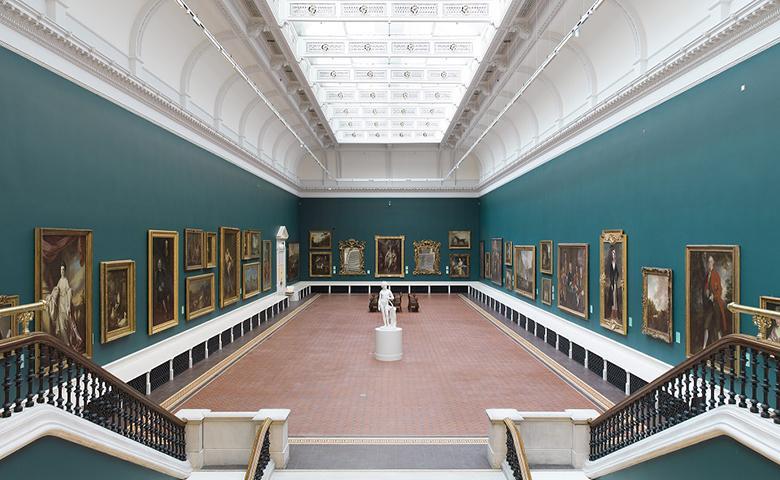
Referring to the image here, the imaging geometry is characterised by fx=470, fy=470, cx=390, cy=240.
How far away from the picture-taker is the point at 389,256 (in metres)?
30.2

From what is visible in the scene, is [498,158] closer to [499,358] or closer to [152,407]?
[499,358]

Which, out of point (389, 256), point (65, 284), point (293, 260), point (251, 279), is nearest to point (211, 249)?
point (251, 279)

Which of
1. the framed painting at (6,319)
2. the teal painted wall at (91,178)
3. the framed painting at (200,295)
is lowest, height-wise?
the framed painting at (200,295)

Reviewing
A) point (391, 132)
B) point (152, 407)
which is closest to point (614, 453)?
point (152, 407)

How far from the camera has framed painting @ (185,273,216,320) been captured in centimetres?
1338

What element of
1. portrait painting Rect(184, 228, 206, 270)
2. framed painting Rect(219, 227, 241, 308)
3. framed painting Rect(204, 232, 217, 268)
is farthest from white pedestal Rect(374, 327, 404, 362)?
framed painting Rect(219, 227, 241, 308)

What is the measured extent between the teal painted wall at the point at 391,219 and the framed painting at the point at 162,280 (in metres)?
17.8

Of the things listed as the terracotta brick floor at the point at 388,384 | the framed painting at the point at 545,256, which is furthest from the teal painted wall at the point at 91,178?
the framed painting at the point at 545,256

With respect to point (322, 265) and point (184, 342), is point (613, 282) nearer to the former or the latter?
point (184, 342)

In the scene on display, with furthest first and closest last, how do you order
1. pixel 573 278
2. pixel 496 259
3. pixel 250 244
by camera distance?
pixel 496 259 < pixel 250 244 < pixel 573 278

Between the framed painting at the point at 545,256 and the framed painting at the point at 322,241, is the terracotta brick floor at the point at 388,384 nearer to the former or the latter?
the framed painting at the point at 545,256

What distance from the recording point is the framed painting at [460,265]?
→ 30266mm

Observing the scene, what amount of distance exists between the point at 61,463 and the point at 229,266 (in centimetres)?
1243

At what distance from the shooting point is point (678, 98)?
30.5 feet
